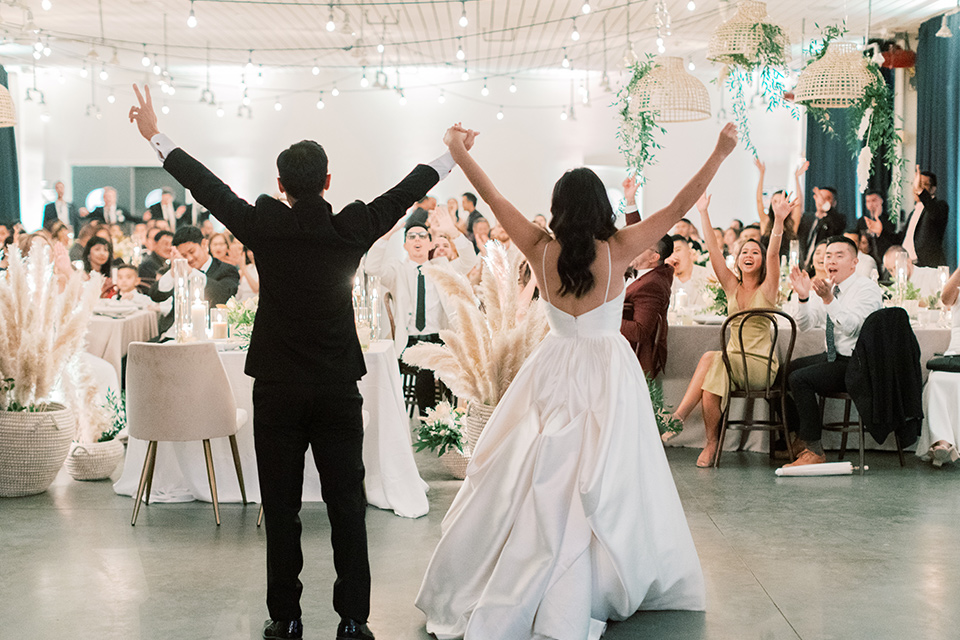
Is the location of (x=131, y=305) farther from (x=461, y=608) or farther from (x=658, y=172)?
(x=658, y=172)

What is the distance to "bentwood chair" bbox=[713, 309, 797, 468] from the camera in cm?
565

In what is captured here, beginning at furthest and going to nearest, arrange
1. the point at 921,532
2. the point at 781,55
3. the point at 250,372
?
the point at 781,55 → the point at 921,532 → the point at 250,372

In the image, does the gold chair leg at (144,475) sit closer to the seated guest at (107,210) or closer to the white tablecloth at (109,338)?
the white tablecloth at (109,338)

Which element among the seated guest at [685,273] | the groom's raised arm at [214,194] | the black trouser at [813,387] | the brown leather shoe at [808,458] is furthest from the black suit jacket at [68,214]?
the groom's raised arm at [214,194]

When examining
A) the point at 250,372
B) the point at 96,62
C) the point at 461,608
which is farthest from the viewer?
the point at 96,62

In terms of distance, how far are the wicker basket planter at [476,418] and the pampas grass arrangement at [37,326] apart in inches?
77.5

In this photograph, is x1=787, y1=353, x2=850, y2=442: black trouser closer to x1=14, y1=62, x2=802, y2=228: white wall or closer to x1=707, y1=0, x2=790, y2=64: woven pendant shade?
x1=707, y1=0, x2=790, y2=64: woven pendant shade

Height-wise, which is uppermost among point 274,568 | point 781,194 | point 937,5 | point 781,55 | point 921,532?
point 937,5

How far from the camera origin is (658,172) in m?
15.7

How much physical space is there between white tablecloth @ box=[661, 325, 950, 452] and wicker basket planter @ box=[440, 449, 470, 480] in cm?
173

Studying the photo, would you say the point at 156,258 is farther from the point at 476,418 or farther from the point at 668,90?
the point at 476,418

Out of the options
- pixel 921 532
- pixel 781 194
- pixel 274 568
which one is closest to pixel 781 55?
pixel 781 194

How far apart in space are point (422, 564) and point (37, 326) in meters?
2.40

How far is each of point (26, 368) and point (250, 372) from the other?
107 inches
